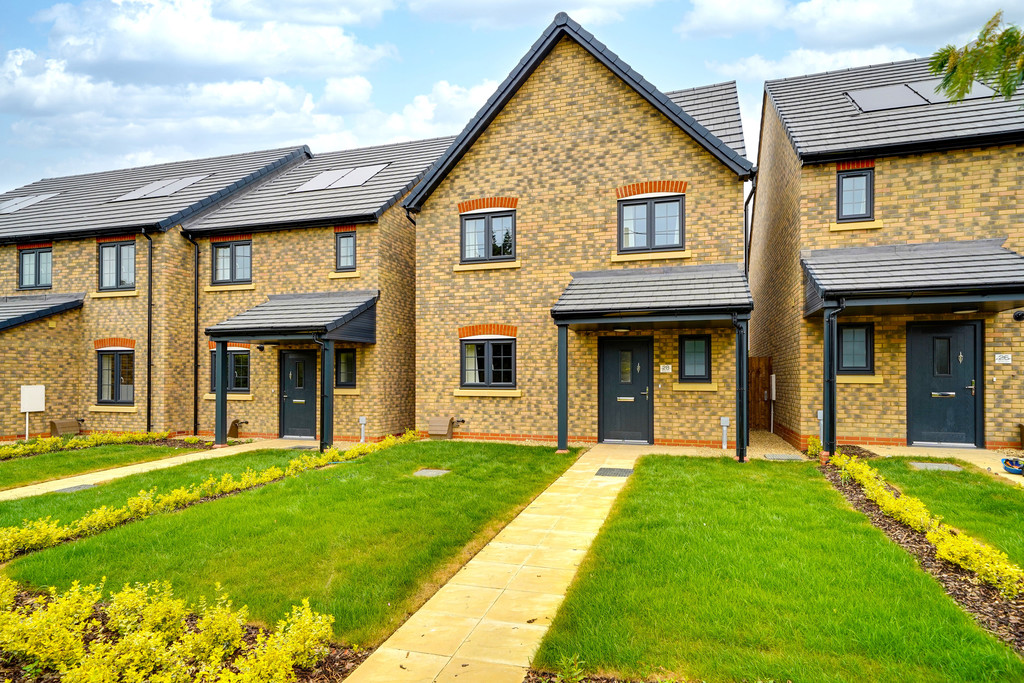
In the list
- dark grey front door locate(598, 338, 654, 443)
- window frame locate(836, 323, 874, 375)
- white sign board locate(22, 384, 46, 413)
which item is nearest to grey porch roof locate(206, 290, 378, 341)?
white sign board locate(22, 384, 46, 413)

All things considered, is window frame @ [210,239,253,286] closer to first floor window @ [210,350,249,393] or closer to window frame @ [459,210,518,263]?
first floor window @ [210,350,249,393]

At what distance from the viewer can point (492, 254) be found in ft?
45.1

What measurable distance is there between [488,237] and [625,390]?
195 inches

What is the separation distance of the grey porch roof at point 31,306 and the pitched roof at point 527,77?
1021 centimetres

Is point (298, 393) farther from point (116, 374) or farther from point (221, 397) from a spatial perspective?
point (116, 374)

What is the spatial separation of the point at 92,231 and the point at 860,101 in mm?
20290

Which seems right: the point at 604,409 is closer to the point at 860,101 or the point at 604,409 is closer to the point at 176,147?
the point at 860,101

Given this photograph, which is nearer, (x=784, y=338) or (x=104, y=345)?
(x=784, y=338)

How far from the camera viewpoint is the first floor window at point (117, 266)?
51.8 feet

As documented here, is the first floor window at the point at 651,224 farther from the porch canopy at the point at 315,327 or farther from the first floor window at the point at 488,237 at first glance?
the porch canopy at the point at 315,327

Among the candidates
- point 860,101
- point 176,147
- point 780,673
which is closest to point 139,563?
point 780,673

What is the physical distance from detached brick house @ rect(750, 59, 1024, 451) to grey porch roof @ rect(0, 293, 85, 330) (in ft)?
61.9

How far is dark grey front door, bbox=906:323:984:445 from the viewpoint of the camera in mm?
11039

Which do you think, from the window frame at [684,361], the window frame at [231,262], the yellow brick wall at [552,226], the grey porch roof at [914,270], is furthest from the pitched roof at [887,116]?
the window frame at [231,262]
